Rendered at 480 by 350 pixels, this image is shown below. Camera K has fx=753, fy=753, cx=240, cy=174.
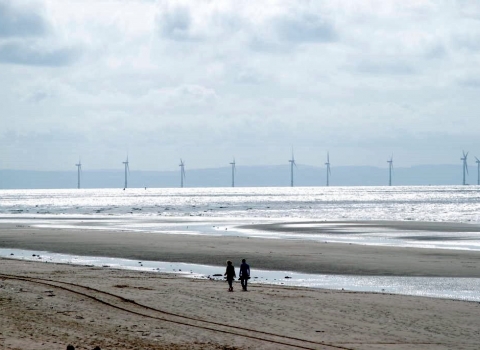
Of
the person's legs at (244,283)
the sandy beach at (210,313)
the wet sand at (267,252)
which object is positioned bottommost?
the sandy beach at (210,313)

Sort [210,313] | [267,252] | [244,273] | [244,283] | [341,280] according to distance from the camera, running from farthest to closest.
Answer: [267,252]
[341,280]
[244,283]
[244,273]
[210,313]

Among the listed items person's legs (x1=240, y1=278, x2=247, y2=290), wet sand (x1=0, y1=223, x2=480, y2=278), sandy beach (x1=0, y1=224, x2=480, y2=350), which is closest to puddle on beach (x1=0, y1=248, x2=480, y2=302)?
wet sand (x1=0, y1=223, x2=480, y2=278)

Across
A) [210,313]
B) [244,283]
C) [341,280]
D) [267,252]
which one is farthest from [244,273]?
[267,252]

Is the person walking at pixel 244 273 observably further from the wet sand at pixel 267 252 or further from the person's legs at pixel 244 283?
the wet sand at pixel 267 252

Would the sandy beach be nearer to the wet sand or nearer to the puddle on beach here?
the wet sand

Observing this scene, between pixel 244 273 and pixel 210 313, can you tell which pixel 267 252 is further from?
pixel 210 313

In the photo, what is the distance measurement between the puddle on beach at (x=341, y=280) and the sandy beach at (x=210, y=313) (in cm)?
196

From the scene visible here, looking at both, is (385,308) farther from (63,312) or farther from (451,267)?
(451,267)

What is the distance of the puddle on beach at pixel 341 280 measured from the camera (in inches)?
1325

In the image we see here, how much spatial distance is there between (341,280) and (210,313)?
13379mm

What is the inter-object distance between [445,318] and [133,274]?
1791 centimetres

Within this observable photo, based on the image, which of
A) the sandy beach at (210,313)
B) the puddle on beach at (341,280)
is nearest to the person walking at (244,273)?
the sandy beach at (210,313)

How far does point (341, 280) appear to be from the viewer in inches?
1495

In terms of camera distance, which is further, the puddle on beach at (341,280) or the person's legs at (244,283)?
the puddle on beach at (341,280)
